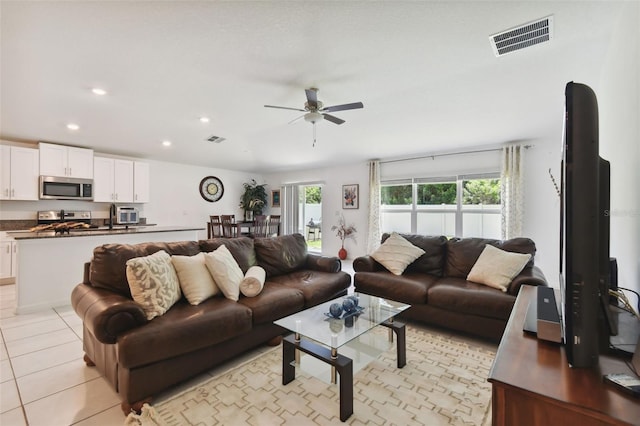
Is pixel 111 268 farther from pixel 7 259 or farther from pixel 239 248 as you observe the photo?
pixel 7 259

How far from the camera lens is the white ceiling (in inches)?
70.3

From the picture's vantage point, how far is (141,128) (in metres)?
4.17

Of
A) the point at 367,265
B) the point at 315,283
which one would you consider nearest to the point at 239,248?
the point at 315,283

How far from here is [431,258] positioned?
3.45 meters

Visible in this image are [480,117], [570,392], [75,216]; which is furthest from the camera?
[75,216]

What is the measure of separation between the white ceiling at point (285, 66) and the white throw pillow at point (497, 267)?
1.68m

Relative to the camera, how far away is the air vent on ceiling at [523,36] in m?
1.85

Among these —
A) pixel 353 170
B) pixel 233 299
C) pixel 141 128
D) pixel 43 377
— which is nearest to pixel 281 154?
pixel 353 170

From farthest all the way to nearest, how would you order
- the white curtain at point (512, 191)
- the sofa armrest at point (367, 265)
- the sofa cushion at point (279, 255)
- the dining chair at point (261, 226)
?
1. the dining chair at point (261, 226)
2. the white curtain at point (512, 191)
3. the sofa armrest at point (367, 265)
4. the sofa cushion at point (279, 255)

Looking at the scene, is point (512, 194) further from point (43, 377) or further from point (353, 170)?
point (43, 377)

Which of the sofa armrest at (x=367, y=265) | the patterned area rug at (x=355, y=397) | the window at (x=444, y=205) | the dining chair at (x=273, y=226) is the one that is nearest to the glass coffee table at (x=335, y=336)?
the patterned area rug at (x=355, y=397)

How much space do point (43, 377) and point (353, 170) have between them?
5836 mm

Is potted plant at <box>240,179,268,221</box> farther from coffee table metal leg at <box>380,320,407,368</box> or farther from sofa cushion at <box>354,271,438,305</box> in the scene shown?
coffee table metal leg at <box>380,320,407,368</box>

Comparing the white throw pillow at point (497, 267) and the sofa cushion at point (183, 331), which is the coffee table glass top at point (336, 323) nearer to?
the sofa cushion at point (183, 331)
